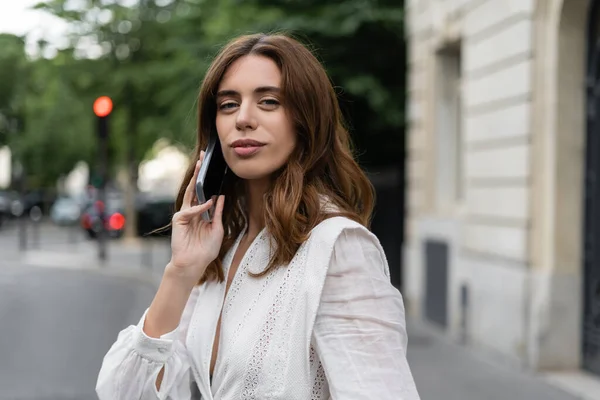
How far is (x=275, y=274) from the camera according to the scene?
5.81 feet

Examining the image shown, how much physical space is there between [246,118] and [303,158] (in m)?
0.15

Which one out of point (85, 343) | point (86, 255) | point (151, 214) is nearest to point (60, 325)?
point (85, 343)

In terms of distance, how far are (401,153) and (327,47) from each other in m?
3.09

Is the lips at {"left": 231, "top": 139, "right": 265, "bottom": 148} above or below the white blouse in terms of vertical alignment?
above

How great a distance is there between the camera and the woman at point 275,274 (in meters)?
1.64

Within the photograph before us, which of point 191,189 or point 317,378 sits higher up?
point 191,189

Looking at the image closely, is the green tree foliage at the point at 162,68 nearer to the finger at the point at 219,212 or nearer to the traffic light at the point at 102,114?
the finger at the point at 219,212

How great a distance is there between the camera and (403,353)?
1647 millimetres

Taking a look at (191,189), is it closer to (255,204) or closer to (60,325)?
(255,204)

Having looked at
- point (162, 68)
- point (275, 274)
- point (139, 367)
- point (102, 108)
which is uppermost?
point (162, 68)

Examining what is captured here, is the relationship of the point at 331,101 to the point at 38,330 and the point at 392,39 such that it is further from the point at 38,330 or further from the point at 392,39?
the point at 392,39

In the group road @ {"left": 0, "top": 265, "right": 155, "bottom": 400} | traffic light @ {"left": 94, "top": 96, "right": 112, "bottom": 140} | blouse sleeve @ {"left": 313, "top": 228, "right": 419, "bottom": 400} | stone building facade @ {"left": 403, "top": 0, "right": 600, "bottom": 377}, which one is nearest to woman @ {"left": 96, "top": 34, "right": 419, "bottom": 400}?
blouse sleeve @ {"left": 313, "top": 228, "right": 419, "bottom": 400}

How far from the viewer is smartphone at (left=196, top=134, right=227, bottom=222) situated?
190cm

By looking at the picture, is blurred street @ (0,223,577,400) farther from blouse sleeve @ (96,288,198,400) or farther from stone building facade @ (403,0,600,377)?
blouse sleeve @ (96,288,198,400)
